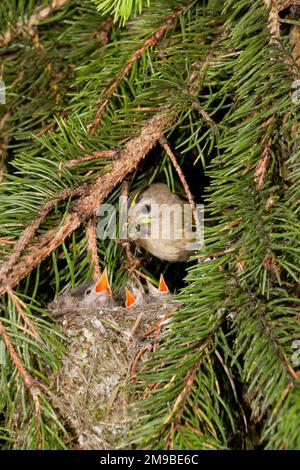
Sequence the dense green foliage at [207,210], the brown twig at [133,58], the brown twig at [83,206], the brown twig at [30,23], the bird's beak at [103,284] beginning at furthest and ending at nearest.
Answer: the brown twig at [30,23] < the bird's beak at [103,284] < the brown twig at [133,58] < the brown twig at [83,206] < the dense green foliage at [207,210]

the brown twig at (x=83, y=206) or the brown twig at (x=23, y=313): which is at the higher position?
the brown twig at (x=83, y=206)

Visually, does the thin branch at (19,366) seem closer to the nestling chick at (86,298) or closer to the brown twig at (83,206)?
the brown twig at (83,206)

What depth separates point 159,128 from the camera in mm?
2400

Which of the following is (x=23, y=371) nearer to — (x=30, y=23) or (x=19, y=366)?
(x=19, y=366)

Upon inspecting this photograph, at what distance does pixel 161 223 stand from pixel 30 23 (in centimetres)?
104

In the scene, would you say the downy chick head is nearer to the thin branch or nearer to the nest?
the nest

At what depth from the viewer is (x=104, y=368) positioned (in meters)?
2.53

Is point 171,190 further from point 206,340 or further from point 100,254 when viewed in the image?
point 206,340

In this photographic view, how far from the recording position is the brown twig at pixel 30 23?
3.15 m

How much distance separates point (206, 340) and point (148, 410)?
0.23 meters

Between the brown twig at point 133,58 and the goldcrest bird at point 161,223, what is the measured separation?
1.51ft

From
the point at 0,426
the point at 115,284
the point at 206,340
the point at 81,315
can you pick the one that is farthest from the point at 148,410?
the point at 115,284

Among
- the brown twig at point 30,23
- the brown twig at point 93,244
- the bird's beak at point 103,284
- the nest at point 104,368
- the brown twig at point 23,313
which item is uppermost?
the brown twig at point 30,23

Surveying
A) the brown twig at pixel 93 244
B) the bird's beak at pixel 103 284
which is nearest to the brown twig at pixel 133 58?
the brown twig at pixel 93 244
